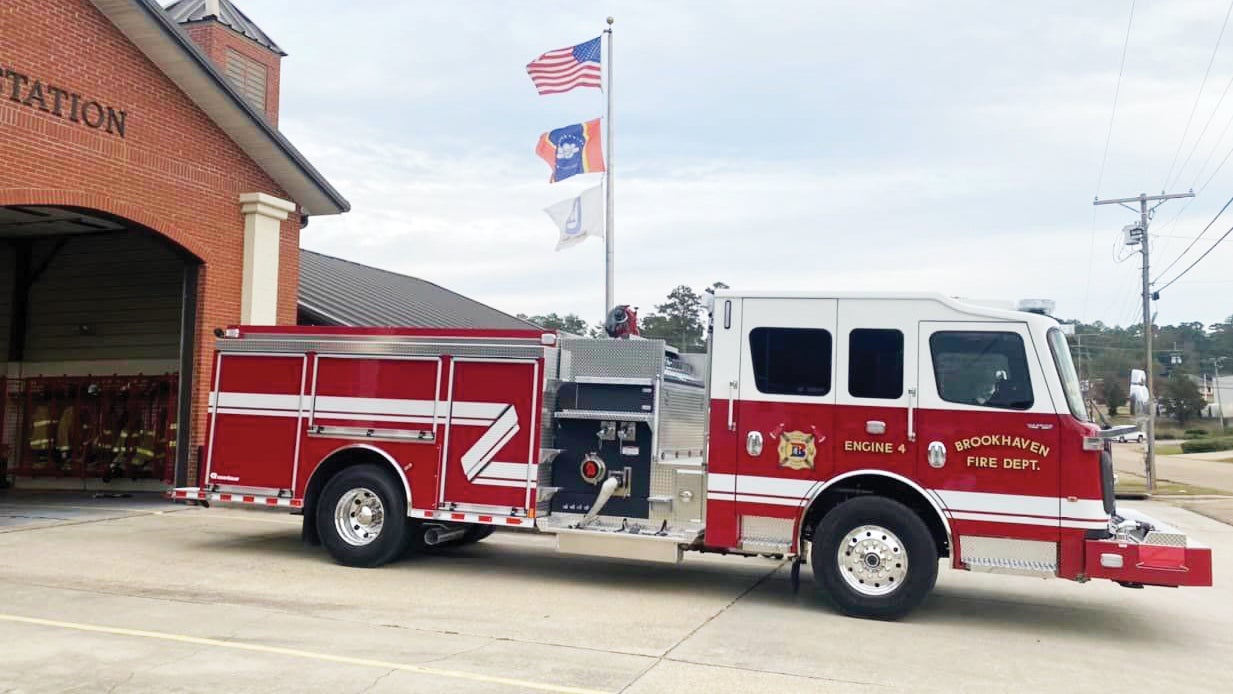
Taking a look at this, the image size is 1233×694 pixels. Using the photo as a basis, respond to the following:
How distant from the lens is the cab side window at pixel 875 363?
838 cm

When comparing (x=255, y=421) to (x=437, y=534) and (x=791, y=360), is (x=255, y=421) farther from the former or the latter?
(x=791, y=360)

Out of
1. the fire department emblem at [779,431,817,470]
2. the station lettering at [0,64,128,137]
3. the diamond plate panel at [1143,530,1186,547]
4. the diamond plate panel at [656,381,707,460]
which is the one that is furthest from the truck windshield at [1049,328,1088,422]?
the station lettering at [0,64,128,137]

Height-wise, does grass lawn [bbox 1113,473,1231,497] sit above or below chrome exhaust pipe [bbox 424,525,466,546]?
below

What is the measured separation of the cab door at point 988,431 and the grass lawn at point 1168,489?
61.7 feet

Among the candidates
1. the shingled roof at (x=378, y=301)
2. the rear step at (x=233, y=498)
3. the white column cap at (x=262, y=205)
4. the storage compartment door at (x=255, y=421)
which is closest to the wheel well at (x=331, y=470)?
Answer: the rear step at (x=233, y=498)

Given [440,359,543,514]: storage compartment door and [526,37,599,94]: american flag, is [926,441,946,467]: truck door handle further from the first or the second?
[526,37,599,94]: american flag

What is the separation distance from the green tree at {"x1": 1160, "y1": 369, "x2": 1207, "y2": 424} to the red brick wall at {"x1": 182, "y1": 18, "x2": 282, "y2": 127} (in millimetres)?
76580

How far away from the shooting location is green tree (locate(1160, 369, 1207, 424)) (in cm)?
7894

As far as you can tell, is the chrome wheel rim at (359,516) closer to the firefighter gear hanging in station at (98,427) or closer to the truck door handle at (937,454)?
the truck door handle at (937,454)

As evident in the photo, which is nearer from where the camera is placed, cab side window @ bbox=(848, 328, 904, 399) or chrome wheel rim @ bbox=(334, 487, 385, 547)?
cab side window @ bbox=(848, 328, 904, 399)

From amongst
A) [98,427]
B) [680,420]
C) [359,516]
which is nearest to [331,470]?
[359,516]

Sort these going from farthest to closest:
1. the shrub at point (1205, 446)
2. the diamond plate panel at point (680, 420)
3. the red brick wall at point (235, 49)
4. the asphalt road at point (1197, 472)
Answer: the shrub at point (1205, 446) → the asphalt road at point (1197, 472) → the red brick wall at point (235, 49) → the diamond plate panel at point (680, 420)

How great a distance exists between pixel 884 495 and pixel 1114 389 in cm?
5879

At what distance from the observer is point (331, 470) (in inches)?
407
